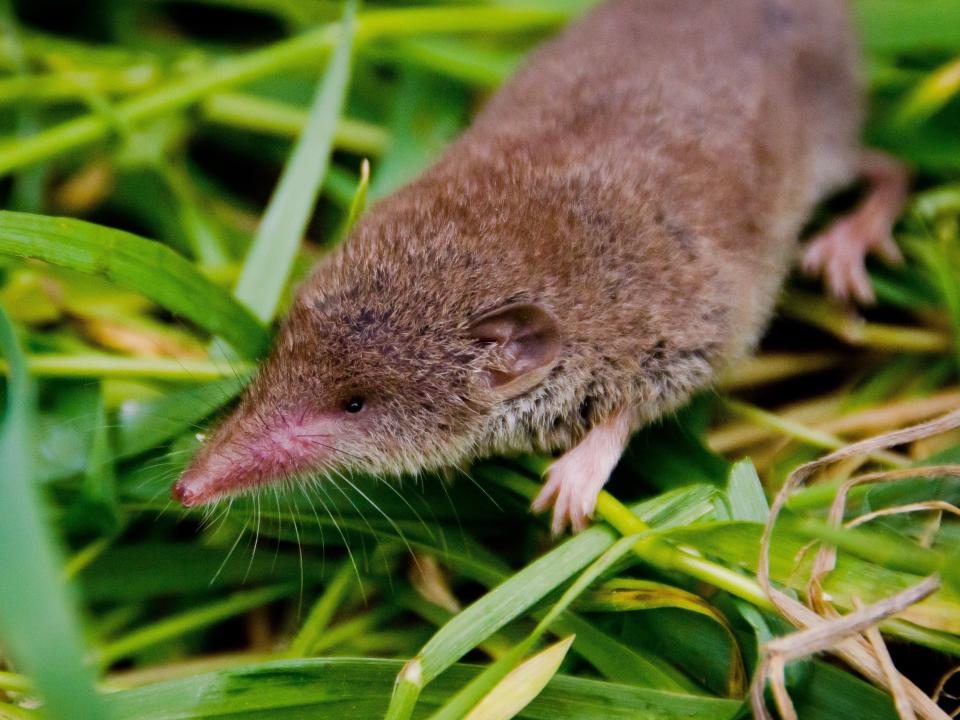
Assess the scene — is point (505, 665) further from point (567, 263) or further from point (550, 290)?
point (567, 263)

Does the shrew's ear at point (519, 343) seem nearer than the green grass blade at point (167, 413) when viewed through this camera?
Yes

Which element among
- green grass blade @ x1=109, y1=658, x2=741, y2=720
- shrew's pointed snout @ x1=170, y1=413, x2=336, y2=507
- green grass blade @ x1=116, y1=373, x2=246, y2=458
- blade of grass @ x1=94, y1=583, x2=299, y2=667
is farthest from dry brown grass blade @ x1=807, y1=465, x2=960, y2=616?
green grass blade @ x1=116, y1=373, x2=246, y2=458

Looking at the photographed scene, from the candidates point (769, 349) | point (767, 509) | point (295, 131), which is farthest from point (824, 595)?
point (295, 131)

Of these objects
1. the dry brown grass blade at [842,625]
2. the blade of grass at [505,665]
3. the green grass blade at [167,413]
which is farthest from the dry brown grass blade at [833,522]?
the green grass blade at [167,413]

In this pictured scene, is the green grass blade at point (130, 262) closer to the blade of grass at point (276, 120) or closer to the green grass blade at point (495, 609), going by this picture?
the green grass blade at point (495, 609)

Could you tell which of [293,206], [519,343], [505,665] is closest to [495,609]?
[505,665]
